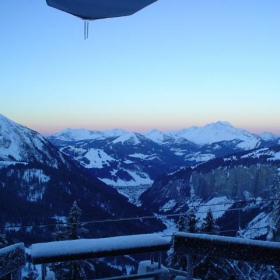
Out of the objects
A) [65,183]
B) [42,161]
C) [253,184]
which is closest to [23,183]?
[65,183]

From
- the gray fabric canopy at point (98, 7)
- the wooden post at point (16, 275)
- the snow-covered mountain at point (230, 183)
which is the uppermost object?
the gray fabric canopy at point (98, 7)

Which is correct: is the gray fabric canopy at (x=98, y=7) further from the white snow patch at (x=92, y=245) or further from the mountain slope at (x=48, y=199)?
the mountain slope at (x=48, y=199)

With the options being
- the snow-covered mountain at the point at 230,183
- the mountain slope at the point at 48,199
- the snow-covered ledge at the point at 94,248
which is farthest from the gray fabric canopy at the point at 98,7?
the snow-covered mountain at the point at 230,183

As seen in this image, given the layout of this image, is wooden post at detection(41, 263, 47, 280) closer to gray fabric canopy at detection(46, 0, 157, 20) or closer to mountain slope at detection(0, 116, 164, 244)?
gray fabric canopy at detection(46, 0, 157, 20)

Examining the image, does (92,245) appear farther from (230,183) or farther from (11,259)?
(230,183)

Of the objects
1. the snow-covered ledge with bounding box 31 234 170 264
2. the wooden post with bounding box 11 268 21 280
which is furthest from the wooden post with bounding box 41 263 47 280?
the wooden post with bounding box 11 268 21 280

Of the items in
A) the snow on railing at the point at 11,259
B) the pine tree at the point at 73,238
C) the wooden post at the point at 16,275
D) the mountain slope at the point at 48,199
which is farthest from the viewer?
the mountain slope at the point at 48,199
